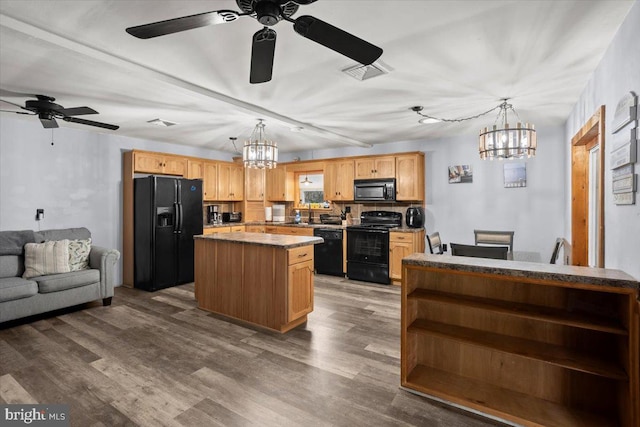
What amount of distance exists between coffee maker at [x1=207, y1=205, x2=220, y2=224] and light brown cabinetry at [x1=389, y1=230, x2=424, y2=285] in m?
3.44

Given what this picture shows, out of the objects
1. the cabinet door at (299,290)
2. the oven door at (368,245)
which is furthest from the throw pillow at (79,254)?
the oven door at (368,245)

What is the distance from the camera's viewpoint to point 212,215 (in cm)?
655

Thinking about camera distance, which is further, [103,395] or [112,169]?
[112,169]

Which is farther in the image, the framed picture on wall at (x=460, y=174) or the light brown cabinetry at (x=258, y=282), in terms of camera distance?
the framed picture on wall at (x=460, y=174)

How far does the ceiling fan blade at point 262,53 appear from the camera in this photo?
1744 millimetres

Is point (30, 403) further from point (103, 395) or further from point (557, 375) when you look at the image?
point (557, 375)

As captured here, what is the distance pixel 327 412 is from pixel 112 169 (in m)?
5.01

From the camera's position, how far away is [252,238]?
3.78 metres

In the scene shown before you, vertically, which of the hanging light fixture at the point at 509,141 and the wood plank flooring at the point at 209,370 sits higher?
the hanging light fixture at the point at 509,141

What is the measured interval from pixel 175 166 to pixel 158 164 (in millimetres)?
293

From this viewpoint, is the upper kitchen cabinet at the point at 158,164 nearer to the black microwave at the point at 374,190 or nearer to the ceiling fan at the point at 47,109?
the ceiling fan at the point at 47,109

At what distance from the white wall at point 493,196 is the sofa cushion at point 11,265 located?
550 cm

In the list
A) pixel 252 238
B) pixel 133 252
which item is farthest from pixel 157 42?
pixel 133 252

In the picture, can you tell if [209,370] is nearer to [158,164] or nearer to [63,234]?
[63,234]
